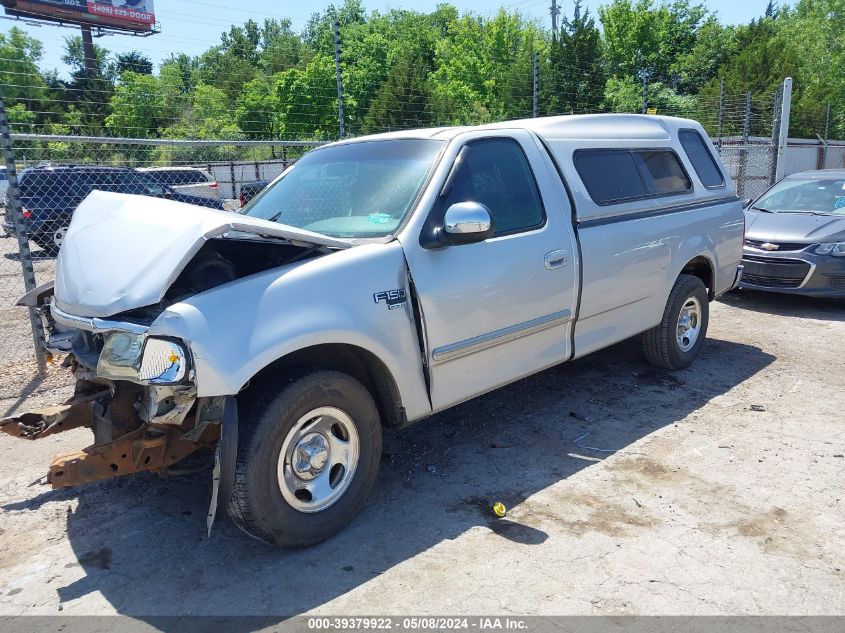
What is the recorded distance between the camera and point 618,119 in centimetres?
539

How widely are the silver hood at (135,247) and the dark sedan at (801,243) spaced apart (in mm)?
6514

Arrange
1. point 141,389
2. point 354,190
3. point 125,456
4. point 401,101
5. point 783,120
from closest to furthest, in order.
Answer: point 125,456 → point 141,389 → point 354,190 → point 783,120 → point 401,101

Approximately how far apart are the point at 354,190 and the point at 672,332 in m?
3.07

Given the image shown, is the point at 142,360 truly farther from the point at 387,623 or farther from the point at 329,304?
the point at 387,623

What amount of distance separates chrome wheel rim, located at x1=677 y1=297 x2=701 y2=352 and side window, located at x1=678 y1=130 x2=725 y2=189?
3.45 ft

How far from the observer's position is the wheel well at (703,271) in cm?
582

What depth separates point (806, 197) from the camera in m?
9.02

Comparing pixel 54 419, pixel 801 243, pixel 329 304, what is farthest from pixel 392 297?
pixel 801 243

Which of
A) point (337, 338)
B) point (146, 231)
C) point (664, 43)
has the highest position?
point (664, 43)

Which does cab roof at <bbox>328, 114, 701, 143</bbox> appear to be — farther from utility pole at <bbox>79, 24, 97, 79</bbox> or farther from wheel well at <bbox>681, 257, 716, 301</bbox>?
utility pole at <bbox>79, 24, 97, 79</bbox>

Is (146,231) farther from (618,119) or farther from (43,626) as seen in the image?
(618,119)

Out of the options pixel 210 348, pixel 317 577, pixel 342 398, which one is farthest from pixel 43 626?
pixel 342 398

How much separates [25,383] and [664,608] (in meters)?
5.40

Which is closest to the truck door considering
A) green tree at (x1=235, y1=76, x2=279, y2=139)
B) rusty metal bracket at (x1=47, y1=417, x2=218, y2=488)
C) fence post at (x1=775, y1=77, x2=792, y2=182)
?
rusty metal bracket at (x1=47, y1=417, x2=218, y2=488)
